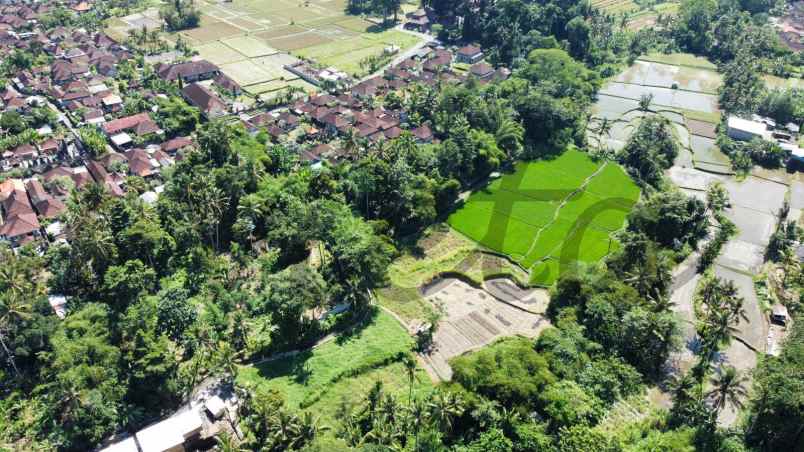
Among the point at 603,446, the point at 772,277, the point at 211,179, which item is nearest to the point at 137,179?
the point at 211,179

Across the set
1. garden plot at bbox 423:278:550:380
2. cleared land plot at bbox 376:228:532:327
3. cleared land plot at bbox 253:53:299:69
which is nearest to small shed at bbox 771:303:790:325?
cleared land plot at bbox 376:228:532:327

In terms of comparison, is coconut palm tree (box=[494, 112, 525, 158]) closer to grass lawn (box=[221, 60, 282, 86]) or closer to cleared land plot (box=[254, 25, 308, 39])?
grass lawn (box=[221, 60, 282, 86])

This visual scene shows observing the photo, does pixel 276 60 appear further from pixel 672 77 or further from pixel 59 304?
pixel 672 77

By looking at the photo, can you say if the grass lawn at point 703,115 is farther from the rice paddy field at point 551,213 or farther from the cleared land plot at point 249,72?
the cleared land plot at point 249,72

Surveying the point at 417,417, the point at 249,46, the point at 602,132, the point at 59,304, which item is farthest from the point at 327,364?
the point at 249,46

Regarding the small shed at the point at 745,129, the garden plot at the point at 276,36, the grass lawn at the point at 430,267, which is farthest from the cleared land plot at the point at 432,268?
the garden plot at the point at 276,36

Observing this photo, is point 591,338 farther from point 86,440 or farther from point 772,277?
point 86,440
